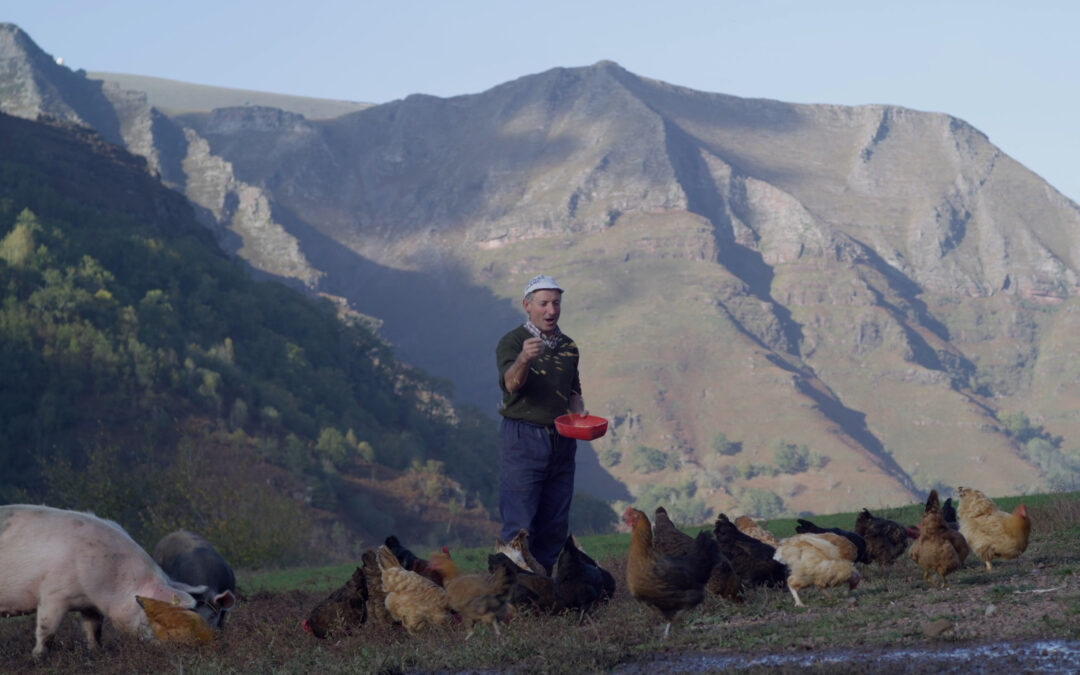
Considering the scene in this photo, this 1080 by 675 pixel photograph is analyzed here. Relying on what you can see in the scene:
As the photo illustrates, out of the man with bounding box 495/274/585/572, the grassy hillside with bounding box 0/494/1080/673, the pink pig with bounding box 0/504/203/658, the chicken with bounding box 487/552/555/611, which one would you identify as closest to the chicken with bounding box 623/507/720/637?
the grassy hillside with bounding box 0/494/1080/673

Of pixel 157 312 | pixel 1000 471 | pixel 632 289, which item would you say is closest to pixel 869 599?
pixel 157 312

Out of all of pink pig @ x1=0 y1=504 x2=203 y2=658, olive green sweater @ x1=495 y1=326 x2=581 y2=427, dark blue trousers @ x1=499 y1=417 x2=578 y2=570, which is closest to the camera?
pink pig @ x1=0 y1=504 x2=203 y2=658

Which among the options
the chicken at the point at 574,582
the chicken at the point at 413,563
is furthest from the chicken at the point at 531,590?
the chicken at the point at 413,563

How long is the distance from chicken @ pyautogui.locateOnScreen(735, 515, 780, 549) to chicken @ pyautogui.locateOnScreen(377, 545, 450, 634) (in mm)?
3704

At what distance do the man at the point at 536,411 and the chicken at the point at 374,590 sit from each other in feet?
4.43

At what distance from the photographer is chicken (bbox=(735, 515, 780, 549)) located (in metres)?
12.1

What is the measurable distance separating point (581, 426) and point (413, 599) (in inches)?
89.9

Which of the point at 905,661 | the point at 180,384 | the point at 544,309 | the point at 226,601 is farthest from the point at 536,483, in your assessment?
the point at 180,384

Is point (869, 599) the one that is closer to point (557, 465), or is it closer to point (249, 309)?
point (557, 465)

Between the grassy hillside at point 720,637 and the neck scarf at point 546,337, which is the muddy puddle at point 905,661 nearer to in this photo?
the grassy hillside at point 720,637

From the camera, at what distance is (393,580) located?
412 inches

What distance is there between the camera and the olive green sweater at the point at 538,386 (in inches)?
416

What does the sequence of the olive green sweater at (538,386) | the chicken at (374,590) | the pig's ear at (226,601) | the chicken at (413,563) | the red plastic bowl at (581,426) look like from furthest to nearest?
the chicken at (413,563) < the chicken at (374,590) < the olive green sweater at (538,386) < the pig's ear at (226,601) < the red plastic bowl at (581,426)

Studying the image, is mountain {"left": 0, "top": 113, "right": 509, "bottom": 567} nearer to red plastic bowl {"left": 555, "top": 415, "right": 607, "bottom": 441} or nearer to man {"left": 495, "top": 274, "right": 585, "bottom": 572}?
man {"left": 495, "top": 274, "right": 585, "bottom": 572}
